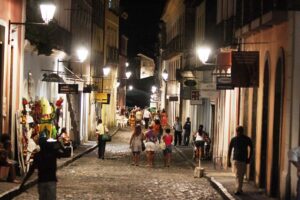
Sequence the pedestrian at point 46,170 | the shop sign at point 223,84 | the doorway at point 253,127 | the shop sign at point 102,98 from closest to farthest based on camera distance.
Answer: the pedestrian at point 46,170 < the doorway at point 253,127 < the shop sign at point 223,84 < the shop sign at point 102,98

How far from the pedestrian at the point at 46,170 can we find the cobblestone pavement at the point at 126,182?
5.38m

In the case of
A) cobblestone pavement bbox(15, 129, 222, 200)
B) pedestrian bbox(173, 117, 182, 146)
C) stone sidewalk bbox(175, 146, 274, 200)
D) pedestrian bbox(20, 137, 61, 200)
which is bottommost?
cobblestone pavement bbox(15, 129, 222, 200)

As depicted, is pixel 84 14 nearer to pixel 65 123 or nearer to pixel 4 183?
pixel 65 123

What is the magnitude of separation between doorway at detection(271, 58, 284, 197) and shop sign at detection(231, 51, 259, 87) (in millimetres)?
1556

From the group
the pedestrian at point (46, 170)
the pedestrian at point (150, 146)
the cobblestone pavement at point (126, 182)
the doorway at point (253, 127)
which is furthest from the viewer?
the pedestrian at point (150, 146)

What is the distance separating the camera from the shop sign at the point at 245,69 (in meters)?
20.9

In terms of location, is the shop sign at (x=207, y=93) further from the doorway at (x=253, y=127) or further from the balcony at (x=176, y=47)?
the balcony at (x=176, y=47)

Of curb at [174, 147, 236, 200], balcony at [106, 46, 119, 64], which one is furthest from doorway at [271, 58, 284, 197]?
balcony at [106, 46, 119, 64]

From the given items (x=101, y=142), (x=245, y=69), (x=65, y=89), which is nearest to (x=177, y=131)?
(x=101, y=142)

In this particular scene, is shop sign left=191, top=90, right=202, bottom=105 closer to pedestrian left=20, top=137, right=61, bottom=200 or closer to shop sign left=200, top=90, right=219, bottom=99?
shop sign left=200, top=90, right=219, bottom=99

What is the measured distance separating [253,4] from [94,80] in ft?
93.8

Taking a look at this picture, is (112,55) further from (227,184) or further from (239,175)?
(239,175)

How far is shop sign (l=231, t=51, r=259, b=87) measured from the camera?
20922 mm

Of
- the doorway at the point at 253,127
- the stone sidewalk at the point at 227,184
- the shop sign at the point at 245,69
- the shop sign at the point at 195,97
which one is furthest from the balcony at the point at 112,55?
the shop sign at the point at 245,69
